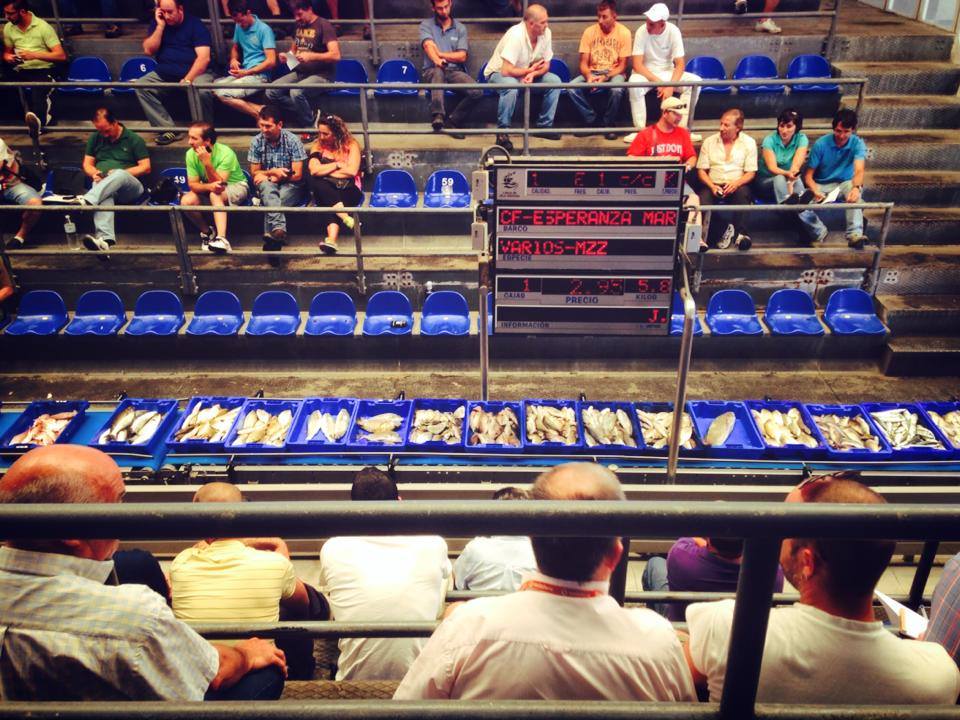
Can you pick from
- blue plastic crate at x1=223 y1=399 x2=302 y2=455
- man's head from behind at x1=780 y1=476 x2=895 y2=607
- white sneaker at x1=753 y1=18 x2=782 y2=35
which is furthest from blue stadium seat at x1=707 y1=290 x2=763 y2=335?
man's head from behind at x1=780 y1=476 x2=895 y2=607

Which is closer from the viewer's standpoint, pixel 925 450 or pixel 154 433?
pixel 925 450

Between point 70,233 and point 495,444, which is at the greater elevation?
point 70,233

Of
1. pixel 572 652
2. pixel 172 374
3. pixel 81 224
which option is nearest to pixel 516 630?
pixel 572 652

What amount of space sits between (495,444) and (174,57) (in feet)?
22.9

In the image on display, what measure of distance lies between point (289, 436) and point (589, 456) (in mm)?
2460

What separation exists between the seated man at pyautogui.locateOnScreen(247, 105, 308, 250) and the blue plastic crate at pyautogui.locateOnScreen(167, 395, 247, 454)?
2.18 m

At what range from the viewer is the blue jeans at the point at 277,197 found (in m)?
8.20

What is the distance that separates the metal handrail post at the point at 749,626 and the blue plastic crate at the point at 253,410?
17.1 feet

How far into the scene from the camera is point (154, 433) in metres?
6.19

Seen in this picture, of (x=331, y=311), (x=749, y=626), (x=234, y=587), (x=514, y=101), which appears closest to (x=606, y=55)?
(x=514, y=101)

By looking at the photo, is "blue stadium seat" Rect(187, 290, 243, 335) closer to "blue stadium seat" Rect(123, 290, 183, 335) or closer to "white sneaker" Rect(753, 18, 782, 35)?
"blue stadium seat" Rect(123, 290, 183, 335)

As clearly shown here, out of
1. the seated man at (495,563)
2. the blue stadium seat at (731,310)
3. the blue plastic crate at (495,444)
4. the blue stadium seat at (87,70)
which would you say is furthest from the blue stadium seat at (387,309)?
the blue stadium seat at (87,70)

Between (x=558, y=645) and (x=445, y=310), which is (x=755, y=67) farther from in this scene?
(x=558, y=645)

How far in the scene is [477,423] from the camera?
6258mm
